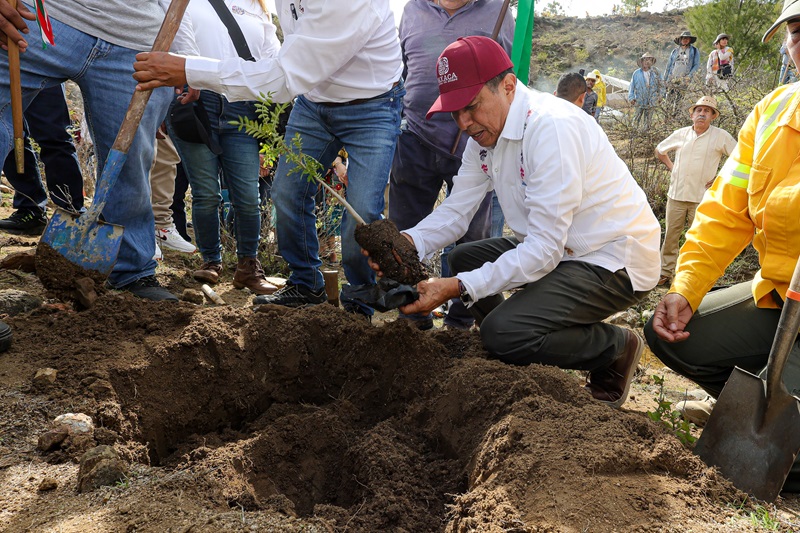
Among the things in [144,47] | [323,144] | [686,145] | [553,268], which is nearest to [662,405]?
[553,268]

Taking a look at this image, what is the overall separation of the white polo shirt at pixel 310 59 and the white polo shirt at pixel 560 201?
2.79 feet

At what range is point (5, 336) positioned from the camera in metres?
2.34

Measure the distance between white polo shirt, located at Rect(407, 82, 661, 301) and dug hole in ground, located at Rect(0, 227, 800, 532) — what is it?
1.70 feet

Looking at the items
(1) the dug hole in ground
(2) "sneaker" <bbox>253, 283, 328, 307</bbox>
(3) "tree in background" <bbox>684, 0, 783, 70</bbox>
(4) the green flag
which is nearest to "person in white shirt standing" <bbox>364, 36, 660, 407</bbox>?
(1) the dug hole in ground

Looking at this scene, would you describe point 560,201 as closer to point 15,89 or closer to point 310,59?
point 310,59

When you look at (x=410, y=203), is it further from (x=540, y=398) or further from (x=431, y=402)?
(x=540, y=398)

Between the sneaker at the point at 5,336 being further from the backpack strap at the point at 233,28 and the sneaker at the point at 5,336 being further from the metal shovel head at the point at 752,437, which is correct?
the metal shovel head at the point at 752,437

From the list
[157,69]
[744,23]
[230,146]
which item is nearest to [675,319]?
[157,69]

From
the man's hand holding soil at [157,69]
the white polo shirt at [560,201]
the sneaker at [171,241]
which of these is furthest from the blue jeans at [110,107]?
the sneaker at [171,241]

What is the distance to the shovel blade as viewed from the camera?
2.73 meters

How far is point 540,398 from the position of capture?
2094 millimetres

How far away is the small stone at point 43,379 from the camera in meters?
2.18

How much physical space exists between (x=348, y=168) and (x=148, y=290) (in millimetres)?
1288

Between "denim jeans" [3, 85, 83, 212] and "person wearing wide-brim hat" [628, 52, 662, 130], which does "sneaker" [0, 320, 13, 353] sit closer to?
"denim jeans" [3, 85, 83, 212]
